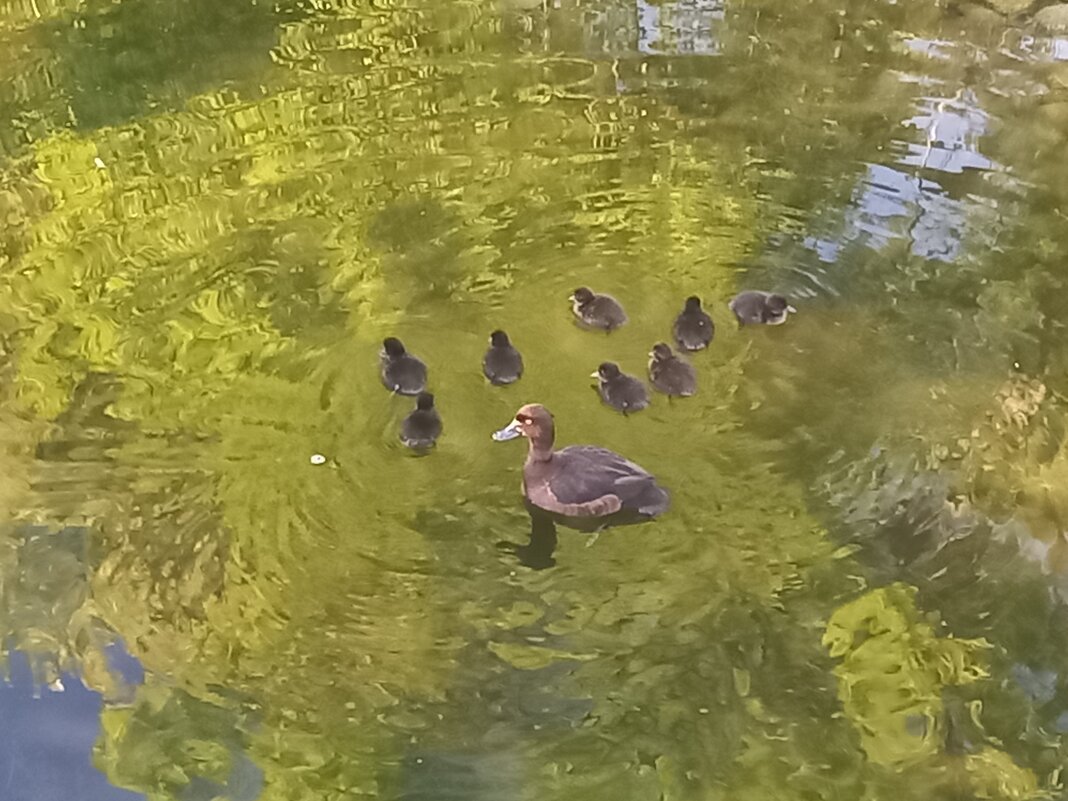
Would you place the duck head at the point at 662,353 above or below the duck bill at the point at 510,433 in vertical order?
above

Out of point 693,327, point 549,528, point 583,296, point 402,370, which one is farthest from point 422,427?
point 693,327

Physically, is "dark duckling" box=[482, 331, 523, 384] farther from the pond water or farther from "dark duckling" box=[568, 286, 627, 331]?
"dark duckling" box=[568, 286, 627, 331]

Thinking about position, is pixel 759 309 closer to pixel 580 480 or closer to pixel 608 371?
pixel 608 371

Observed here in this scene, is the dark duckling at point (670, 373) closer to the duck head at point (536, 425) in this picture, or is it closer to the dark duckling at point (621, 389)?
the dark duckling at point (621, 389)

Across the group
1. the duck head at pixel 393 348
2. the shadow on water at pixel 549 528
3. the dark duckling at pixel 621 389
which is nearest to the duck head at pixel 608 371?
the dark duckling at pixel 621 389

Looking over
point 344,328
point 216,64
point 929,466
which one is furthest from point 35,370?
point 929,466

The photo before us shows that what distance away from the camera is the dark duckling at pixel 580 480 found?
2283mm

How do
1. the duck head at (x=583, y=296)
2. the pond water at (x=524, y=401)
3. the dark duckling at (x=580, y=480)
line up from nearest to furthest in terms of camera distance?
the pond water at (x=524, y=401), the dark duckling at (x=580, y=480), the duck head at (x=583, y=296)

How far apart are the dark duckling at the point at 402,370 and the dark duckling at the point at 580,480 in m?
0.28

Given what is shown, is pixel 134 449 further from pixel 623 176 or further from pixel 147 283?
pixel 623 176

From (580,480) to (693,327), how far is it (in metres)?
0.51

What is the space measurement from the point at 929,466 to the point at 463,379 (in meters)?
0.98

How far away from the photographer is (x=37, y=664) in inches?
83.4

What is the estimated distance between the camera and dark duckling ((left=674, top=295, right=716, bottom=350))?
8.51 feet
